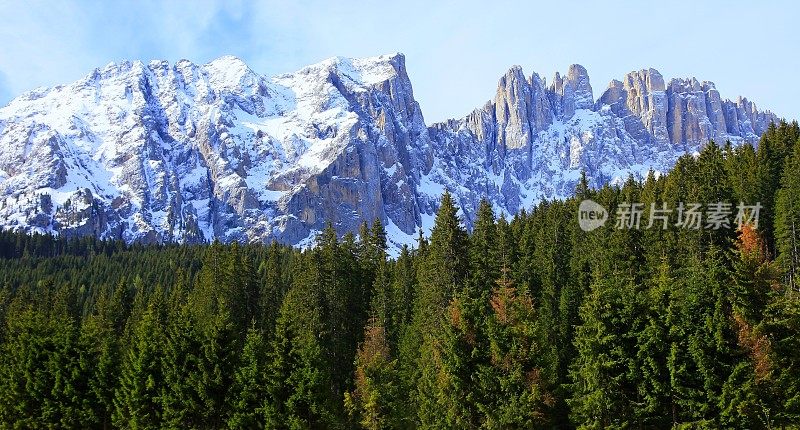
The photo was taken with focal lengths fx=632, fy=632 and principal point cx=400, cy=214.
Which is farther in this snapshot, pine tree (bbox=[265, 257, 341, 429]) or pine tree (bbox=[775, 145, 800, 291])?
pine tree (bbox=[775, 145, 800, 291])

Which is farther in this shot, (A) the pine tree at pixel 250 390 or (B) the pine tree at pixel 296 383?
(A) the pine tree at pixel 250 390

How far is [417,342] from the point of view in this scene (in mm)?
56750

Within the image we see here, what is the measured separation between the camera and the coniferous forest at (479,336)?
35.9m

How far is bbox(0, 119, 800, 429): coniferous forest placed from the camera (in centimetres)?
3591

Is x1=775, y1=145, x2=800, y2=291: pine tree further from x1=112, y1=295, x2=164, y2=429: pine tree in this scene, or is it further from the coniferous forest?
x1=112, y1=295, x2=164, y2=429: pine tree

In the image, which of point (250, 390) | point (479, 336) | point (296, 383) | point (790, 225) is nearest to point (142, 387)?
point (250, 390)

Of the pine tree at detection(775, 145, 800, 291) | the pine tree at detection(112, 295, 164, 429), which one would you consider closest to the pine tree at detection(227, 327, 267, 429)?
the pine tree at detection(112, 295, 164, 429)

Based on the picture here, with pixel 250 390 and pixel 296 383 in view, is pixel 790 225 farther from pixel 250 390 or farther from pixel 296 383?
pixel 250 390

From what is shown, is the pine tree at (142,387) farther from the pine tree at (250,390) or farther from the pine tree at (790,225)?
the pine tree at (790,225)

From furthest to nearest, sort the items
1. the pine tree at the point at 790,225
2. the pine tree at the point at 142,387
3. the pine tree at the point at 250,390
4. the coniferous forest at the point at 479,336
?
1. the pine tree at the point at 790,225
2. the pine tree at the point at 142,387
3. the pine tree at the point at 250,390
4. the coniferous forest at the point at 479,336

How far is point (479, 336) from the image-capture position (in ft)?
134

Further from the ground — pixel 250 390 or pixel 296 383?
pixel 296 383

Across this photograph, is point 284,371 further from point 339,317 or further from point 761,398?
point 761,398

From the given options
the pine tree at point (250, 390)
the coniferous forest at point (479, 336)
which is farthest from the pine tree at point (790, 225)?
the pine tree at point (250, 390)
